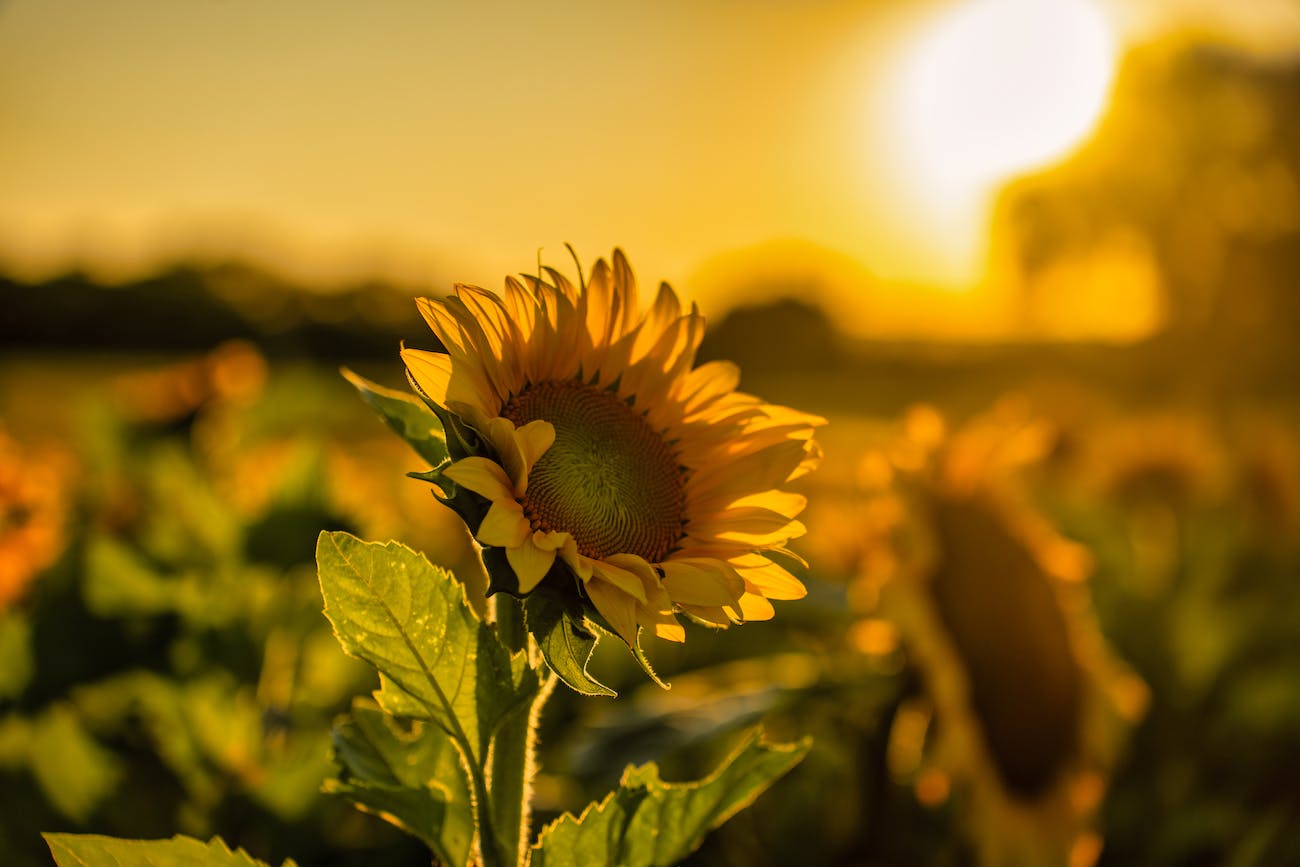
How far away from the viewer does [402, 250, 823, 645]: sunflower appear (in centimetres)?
54

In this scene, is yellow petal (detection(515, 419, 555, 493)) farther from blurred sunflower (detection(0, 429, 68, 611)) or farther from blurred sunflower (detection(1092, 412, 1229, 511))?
blurred sunflower (detection(1092, 412, 1229, 511))

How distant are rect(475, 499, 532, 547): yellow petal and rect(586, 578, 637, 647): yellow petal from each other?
1.7 inches

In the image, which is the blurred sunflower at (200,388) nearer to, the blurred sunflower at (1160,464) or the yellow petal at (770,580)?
the yellow petal at (770,580)

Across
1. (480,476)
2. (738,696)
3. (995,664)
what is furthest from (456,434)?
(995,664)

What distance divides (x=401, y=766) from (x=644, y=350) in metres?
0.29

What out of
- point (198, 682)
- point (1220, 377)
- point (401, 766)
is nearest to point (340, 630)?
point (401, 766)

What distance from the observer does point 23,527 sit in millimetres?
1417

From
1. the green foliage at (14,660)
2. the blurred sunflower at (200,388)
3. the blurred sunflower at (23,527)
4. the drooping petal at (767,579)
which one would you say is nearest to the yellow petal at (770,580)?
the drooping petal at (767,579)

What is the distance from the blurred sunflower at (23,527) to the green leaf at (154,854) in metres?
0.96

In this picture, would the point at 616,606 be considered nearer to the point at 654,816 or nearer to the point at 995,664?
the point at 654,816

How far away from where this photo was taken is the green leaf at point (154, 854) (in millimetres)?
532

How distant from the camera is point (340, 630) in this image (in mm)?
542

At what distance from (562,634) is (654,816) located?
5.0 inches

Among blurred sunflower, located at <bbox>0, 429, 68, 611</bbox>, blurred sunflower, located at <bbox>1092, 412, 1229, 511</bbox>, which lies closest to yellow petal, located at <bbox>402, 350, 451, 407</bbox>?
blurred sunflower, located at <bbox>0, 429, 68, 611</bbox>
